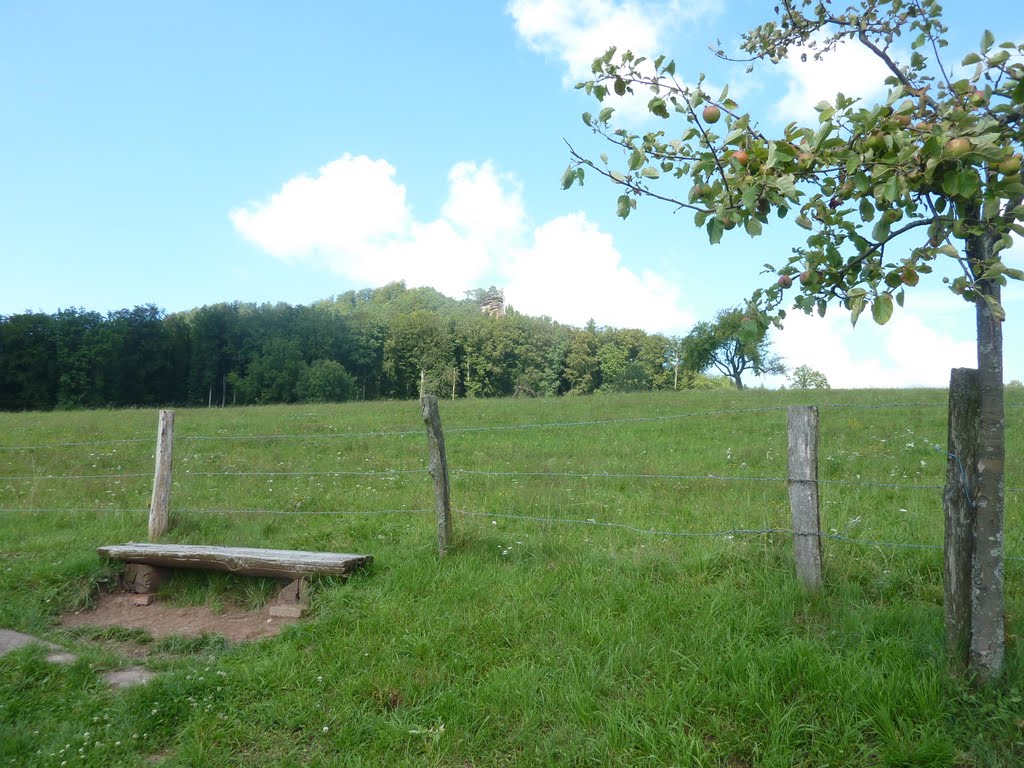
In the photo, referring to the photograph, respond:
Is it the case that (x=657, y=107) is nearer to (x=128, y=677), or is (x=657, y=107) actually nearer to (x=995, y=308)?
(x=995, y=308)

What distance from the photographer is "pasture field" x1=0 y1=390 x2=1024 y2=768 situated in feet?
12.1

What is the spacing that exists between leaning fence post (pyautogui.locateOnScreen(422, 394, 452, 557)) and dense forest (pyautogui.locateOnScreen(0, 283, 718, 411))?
5032 centimetres

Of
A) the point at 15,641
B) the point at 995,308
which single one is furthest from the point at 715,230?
the point at 15,641

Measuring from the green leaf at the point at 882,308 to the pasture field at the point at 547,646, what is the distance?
90.7 inches

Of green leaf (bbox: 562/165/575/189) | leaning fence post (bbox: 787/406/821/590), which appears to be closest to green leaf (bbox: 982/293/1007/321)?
green leaf (bbox: 562/165/575/189)

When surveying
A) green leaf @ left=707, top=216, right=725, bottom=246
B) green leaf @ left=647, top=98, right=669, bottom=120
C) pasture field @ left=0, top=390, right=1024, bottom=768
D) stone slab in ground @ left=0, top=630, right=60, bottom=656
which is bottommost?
stone slab in ground @ left=0, top=630, right=60, bottom=656

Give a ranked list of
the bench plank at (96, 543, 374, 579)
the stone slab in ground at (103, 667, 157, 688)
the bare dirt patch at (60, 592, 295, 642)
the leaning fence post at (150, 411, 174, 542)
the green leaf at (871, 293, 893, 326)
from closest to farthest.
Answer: the green leaf at (871, 293, 893, 326) < the stone slab in ground at (103, 667, 157, 688) < the bare dirt patch at (60, 592, 295, 642) < the bench plank at (96, 543, 374, 579) < the leaning fence post at (150, 411, 174, 542)

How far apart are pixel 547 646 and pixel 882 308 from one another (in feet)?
10.5

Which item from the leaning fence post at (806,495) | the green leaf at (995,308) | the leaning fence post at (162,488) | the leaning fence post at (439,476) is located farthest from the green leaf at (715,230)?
the leaning fence post at (162,488)

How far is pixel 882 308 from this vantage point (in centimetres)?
252

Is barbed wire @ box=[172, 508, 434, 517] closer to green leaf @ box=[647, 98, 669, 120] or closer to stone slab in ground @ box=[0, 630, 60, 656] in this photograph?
stone slab in ground @ box=[0, 630, 60, 656]

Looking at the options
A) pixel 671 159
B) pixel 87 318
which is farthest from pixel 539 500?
pixel 87 318

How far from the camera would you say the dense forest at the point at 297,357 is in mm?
54094

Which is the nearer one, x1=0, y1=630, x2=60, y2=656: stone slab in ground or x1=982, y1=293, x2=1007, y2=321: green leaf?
x1=982, y1=293, x2=1007, y2=321: green leaf
